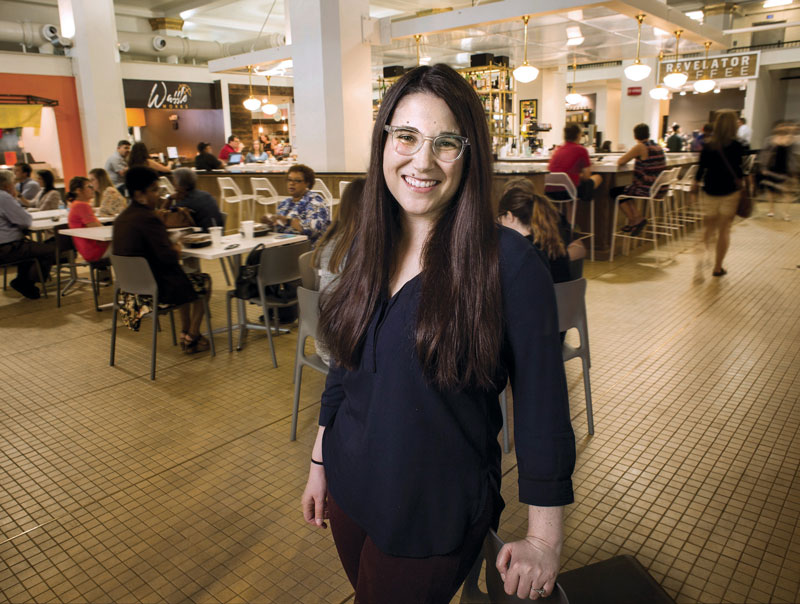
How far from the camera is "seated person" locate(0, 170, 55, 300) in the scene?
17.1 ft

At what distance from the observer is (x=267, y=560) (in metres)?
2.12

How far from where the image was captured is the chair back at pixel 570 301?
2725 millimetres

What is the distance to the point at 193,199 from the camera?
4898 millimetres

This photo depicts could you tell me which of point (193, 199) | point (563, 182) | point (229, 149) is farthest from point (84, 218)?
point (229, 149)

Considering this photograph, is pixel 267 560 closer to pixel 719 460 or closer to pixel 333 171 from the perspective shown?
pixel 719 460

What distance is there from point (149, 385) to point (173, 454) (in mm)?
949

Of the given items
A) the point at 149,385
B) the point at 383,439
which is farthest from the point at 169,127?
the point at 383,439

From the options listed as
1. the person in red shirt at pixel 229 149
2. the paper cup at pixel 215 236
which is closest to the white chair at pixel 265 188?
the paper cup at pixel 215 236

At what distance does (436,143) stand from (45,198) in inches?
270

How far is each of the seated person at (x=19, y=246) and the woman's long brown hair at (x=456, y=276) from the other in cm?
534

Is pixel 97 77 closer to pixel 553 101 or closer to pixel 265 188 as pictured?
pixel 265 188

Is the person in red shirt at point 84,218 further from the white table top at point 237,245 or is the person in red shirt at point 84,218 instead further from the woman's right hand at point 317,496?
the woman's right hand at point 317,496

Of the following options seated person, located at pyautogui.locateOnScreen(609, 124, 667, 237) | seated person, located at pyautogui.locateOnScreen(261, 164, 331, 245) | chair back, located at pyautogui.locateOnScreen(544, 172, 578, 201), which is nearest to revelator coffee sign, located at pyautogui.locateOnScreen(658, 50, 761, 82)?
seated person, located at pyautogui.locateOnScreen(609, 124, 667, 237)

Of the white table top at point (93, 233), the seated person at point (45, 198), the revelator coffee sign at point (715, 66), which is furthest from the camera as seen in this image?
the revelator coffee sign at point (715, 66)
